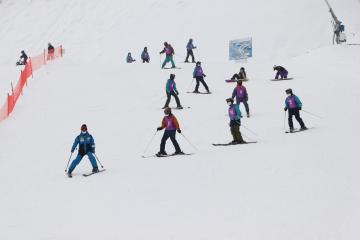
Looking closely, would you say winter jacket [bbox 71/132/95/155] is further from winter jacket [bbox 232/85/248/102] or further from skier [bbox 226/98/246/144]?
winter jacket [bbox 232/85/248/102]

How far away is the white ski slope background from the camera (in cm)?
910

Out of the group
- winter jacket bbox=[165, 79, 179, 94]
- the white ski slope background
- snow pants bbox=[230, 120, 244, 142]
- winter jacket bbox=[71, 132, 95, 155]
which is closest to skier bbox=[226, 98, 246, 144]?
snow pants bbox=[230, 120, 244, 142]

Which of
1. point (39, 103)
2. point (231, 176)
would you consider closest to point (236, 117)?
point (231, 176)

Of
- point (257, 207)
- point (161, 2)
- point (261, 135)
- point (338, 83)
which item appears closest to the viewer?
point (257, 207)

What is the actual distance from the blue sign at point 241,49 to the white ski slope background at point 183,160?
3.47 meters

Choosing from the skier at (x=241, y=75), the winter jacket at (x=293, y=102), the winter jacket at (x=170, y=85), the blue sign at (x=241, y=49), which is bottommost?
the winter jacket at (x=293, y=102)

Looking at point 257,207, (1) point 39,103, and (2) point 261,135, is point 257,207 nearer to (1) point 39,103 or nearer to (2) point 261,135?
(2) point 261,135

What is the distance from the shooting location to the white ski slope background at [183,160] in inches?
358

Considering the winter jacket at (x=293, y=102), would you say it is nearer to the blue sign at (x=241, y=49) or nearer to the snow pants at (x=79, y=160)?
the snow pants at (x=79, y=160)

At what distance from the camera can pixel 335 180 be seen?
1116 centimetres

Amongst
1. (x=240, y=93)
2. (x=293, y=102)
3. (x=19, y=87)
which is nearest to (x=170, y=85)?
(x=240, y=93)

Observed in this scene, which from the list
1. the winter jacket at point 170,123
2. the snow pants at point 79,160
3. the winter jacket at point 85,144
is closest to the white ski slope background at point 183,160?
the snow pants at point 79,160

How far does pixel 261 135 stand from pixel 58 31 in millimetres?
50488

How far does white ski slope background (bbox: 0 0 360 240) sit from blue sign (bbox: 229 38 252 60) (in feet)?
11.4
